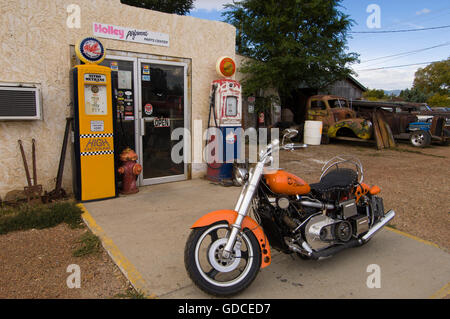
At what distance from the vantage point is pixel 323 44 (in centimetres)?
1380

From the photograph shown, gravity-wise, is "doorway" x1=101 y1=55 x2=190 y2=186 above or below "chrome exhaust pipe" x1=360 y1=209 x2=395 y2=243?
above

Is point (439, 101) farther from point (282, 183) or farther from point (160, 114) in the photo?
point (282, 183)

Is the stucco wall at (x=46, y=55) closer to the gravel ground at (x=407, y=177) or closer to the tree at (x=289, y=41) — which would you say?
the gravel ground at (x=407, y=177)

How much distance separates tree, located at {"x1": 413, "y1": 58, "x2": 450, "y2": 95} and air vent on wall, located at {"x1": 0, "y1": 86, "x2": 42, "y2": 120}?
38.6m

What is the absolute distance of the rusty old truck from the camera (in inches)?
459

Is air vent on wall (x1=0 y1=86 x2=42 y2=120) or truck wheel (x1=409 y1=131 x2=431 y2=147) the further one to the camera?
truck wheel (x1=409 y1=131 x2=431 y2=147)

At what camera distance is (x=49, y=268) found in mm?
3186

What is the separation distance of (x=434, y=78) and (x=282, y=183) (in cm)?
4309

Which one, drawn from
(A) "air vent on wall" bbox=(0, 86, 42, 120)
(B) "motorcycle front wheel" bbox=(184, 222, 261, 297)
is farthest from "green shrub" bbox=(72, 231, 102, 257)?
(A) "air vent on wall" bbox=(0, 86, 42, 120)

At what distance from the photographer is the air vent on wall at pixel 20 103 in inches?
175

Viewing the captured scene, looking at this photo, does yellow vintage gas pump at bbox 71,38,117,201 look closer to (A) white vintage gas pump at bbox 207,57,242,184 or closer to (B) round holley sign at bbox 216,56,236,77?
(A) white vintage gas pump at bbox 207,57,242,184

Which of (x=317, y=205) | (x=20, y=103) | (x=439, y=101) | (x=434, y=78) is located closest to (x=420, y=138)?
(x=317, y=205)

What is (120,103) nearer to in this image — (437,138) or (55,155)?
(55,155)

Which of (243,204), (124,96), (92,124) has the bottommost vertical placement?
(243,204)
